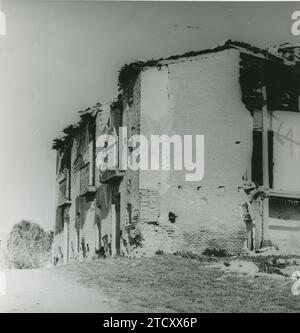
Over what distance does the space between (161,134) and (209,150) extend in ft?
2.70

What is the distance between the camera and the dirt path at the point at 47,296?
9773mm

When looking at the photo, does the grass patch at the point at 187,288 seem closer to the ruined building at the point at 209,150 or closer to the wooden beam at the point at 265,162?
the ruined building at the point at 209,150

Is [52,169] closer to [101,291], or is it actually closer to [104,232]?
[104,232]

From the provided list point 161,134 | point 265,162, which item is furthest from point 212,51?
point 265,162

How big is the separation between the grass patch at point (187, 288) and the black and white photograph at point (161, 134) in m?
0.03

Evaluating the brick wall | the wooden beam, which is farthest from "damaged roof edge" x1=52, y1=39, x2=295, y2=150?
the wooden beam

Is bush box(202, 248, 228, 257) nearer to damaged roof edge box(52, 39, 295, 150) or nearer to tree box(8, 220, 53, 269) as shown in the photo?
tree box(8, 220, 53, 269)

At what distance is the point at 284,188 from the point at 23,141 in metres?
4.35

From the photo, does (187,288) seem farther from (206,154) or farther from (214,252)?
(206,154)
